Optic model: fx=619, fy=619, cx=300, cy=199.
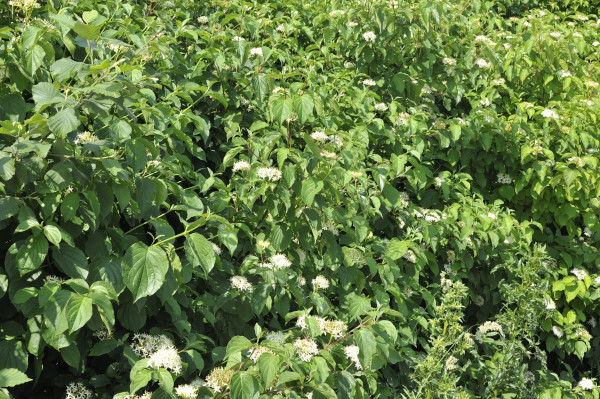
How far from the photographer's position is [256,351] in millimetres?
1781

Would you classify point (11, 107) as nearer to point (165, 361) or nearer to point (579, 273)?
point (165, 361)

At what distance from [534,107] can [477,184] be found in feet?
1.90

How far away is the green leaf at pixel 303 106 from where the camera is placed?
96.5 inches

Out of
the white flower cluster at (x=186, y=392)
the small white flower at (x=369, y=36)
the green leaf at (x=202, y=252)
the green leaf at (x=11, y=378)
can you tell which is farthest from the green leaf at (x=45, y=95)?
the small white flower at (x=369, y=36)

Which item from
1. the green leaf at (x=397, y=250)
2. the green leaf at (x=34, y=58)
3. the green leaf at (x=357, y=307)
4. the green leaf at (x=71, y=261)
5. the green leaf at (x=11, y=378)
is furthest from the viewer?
the green leaf at (x=397, y=250)

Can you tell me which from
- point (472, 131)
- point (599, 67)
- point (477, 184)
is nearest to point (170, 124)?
point (472, 131)

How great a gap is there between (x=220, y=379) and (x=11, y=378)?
539mm

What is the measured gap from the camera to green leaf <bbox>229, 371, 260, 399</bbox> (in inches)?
64.9

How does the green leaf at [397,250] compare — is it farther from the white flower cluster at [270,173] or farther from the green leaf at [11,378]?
the green leaf at [11,378]

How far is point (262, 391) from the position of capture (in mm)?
1707

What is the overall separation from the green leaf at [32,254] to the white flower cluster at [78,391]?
1.47 ft

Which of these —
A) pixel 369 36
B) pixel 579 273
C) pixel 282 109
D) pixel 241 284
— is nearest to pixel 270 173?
pixel 282 109

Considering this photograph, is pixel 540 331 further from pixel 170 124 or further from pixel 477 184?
pixel 170 124

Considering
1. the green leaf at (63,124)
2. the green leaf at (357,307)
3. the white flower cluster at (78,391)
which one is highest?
the green leaf at (63,124)
